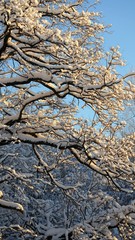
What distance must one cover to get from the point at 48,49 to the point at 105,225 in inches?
155

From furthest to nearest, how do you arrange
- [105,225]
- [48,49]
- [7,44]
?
[105,225]
[48,49]
[7,44]

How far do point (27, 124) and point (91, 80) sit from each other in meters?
1.86

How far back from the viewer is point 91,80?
6559 mm

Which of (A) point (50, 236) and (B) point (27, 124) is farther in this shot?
(A) point (50, 236)

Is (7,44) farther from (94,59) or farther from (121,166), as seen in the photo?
(121,166)

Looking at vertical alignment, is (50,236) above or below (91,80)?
below

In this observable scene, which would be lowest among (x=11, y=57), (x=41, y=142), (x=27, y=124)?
(x=41, y=142)

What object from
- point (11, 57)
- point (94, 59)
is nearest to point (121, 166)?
point (94, 59)

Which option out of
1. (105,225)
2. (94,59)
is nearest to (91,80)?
(94,59)

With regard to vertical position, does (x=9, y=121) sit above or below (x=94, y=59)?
below

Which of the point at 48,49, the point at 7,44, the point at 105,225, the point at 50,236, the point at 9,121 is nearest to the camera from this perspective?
the point at 7,44

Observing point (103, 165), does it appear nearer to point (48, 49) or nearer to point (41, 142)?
point (41, 142)

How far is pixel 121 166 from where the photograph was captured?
682cm

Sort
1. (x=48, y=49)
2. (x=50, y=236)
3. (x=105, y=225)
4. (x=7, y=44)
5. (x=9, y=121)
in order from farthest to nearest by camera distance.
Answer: (x=50, y=236) < (x=105, y=225) < (x=9, y=121) < (x=48, y=49) < (x=7, y=44)
